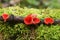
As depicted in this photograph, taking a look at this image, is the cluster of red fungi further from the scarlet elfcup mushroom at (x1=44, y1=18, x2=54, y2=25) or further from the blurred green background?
the blurred green background

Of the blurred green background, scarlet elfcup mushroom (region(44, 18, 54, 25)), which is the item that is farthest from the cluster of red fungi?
the blurred green background

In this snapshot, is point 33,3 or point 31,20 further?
point 33,3

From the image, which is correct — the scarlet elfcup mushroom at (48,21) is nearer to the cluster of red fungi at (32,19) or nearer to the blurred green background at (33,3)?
the cluster of red fungi at (32,19)

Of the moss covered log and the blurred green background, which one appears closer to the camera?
the moss covered log

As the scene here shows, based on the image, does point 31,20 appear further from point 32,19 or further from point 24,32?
point 24,32

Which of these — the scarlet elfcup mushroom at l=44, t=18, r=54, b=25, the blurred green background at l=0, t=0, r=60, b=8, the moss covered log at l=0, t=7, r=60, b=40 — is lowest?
the blurred green background at l=0, t=0, r=60, b=8

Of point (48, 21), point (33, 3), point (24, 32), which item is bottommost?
point (33, 3)

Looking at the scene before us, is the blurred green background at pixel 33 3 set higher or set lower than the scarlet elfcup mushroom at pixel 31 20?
lower

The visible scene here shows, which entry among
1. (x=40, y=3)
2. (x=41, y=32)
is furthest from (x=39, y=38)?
(x=40, y=3)

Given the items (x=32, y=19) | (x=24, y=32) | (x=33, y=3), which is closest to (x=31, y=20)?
(x=32, y=19)

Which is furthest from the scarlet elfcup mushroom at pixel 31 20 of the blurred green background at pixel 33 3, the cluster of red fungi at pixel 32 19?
the blurred green background at pixel 33 3

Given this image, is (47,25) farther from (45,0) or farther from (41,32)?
(45,0)

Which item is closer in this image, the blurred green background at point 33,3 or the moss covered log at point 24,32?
the moss covered log at point 24,32
